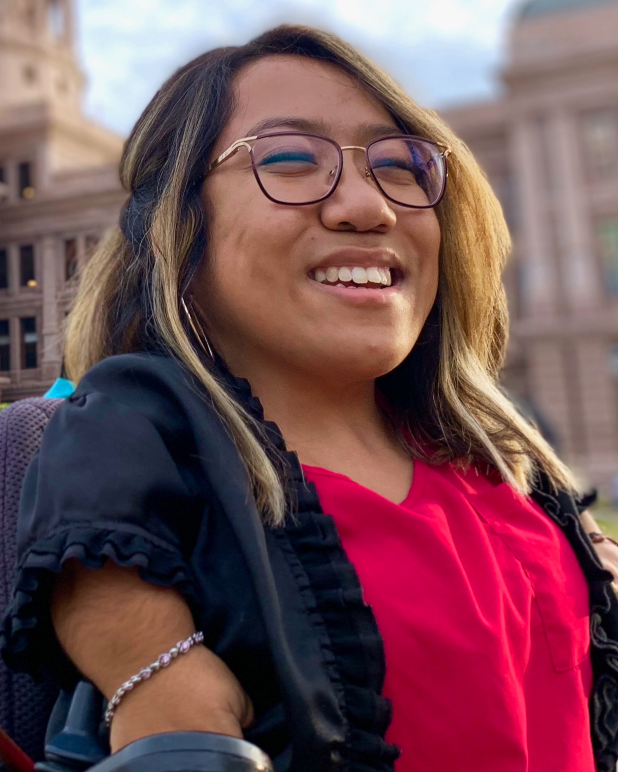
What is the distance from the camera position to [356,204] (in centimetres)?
139

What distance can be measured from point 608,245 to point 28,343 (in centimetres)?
2345

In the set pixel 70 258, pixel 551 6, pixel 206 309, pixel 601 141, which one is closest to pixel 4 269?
pixel 70 258

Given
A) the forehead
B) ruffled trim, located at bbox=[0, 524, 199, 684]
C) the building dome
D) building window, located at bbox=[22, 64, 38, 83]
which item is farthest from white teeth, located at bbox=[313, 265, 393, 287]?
building window, located at bbox=[22, 64, 38, 83]

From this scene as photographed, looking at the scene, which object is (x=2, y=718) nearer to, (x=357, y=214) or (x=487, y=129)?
(x=357, y=214)

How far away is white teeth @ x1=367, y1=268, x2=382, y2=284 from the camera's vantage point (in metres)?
1.42

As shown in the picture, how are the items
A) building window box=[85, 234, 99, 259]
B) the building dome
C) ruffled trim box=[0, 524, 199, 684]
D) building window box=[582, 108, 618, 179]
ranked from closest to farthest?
ruffled trim box=[0, 524, 199, 684] → building window box=[85, 234, 99, 259] → building window box=[582, 108, 618, 179] → the building dome

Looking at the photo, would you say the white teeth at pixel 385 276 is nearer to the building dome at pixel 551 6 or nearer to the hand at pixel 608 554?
the hand at pixel 608 554

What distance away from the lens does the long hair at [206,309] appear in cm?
142

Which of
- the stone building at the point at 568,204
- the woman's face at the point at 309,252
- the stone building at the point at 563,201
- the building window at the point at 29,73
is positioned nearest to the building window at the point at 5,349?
the woman's face at the point at 309,252

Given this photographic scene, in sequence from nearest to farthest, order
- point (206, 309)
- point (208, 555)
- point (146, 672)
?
1. point (146, 672)
2. point (208, 555)
3. point (206, 309)

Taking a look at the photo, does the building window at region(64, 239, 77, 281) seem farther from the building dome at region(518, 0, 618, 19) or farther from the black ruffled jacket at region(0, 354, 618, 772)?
the building dome at region(518, 0, 618, 19)

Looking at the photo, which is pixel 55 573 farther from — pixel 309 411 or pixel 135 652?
pixel 309 411

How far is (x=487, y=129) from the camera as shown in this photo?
24938mm

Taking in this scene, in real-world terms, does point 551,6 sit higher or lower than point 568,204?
higher
